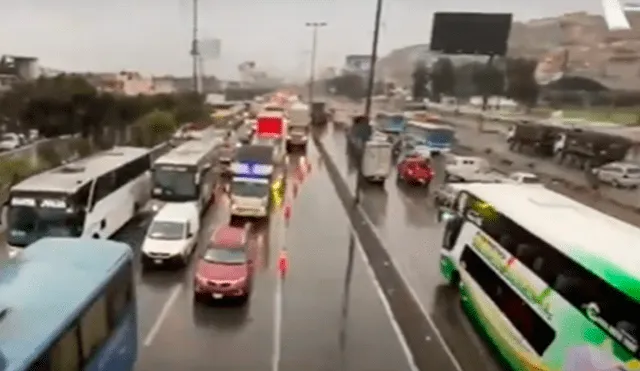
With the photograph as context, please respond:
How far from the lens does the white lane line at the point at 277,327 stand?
9102 mm

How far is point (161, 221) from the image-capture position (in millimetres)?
13617

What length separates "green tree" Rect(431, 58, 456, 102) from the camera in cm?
5734

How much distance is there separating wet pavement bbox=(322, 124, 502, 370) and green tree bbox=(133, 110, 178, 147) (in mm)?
9587

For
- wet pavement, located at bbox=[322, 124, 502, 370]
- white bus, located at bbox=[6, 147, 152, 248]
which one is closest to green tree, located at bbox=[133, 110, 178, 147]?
wet pavement, located at bbox=[322, 124, 502, 370]

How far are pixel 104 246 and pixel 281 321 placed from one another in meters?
4.09

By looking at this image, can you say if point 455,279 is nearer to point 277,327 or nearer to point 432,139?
point 277,327

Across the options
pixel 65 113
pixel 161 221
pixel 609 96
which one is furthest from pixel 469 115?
pixel 161 221

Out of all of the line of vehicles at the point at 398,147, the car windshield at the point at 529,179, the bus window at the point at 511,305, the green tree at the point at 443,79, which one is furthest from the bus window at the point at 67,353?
the green tree at the point at 443,79

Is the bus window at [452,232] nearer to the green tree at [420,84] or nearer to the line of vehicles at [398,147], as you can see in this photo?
the line of vehicles at [398,147]

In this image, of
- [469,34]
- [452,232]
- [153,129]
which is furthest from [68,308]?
[469,34]

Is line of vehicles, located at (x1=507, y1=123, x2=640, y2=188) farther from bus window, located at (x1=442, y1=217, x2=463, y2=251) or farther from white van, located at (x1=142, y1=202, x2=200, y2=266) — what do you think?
white van, located at (x1=142, y1=202, x2=200, y2=266)

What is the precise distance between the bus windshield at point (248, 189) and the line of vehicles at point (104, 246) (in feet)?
0.10

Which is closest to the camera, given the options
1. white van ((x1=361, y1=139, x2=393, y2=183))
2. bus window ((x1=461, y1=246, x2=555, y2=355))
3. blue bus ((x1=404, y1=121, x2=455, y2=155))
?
bus window ((x1=461, y1=246, x2=555, y2=355))

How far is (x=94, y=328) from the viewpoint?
6.18 meters
